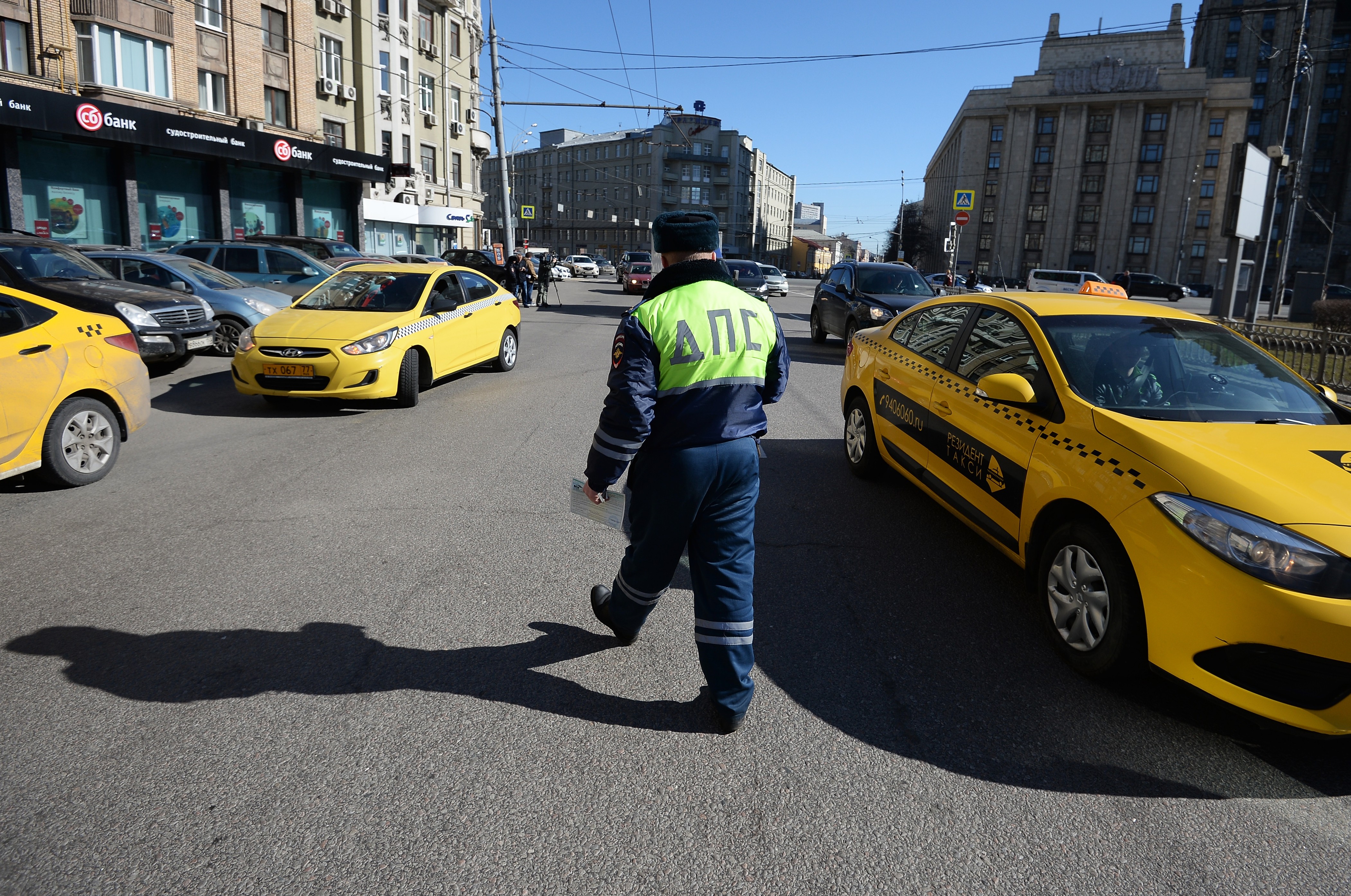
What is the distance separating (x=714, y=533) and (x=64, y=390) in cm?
520

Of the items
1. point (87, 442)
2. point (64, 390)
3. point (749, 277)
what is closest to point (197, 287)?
point (87, 442)

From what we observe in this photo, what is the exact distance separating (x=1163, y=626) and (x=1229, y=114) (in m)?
95.8

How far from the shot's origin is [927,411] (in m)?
5.30

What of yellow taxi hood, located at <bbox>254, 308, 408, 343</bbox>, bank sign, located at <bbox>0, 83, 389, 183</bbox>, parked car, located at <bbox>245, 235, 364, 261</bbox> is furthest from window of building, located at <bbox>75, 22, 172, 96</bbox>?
yellow taxi hood, located at <bbox>254, 308, 408, 343</bbox>

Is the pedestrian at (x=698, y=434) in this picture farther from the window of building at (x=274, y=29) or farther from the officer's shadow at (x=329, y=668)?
the window of building at (x=274, y=29)

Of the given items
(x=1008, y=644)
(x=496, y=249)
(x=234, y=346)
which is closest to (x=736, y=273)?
(x=496, y=249)

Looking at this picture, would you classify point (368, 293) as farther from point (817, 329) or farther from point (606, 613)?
point (817, 329)

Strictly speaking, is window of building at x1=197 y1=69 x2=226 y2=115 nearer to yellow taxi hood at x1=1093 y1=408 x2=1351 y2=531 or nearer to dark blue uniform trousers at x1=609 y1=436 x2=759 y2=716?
dark blue uniform trousers at x1=609 y1=436 x2=759 y2=716

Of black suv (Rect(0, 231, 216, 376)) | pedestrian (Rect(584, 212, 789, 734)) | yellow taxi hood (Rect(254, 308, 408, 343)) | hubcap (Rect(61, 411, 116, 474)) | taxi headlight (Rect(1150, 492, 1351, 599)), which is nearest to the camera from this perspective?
taxi headlight (Rect(1150, 492, 1351, 599))

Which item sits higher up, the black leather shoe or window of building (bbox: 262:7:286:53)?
window of building (bbox: 262:7:286:53)

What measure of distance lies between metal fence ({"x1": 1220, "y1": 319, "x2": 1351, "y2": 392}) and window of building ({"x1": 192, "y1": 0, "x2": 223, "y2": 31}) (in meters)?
30.0

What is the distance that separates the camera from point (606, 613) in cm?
372

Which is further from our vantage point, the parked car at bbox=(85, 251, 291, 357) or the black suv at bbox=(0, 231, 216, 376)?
the parked car at bbox=(85, 251, 291, 357)

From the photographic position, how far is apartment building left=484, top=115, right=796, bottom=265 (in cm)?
10625
